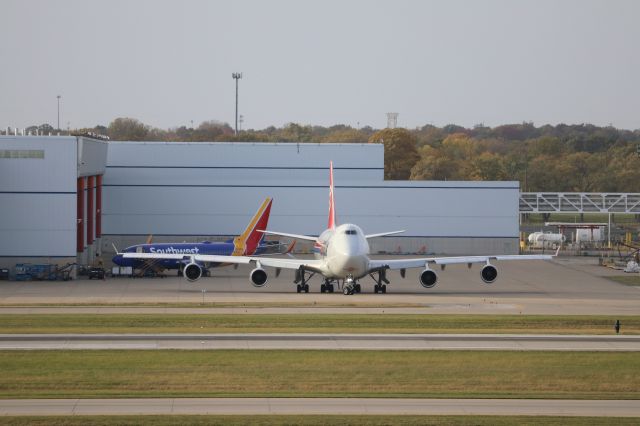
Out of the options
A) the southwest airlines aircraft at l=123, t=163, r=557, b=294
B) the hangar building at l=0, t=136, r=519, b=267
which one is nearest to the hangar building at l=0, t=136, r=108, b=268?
the southwest airlines aircraft at l=123, t=163, r=557, b=294

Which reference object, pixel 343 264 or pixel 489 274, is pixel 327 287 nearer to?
pixel 343 264

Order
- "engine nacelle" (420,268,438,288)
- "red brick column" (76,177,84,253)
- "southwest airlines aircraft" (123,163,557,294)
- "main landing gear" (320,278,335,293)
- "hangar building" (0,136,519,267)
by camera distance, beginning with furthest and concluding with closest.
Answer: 1. "hangar building" (0,136,519,267)
2. "red brick column" (76,177,84,253)
3. "main landing gear" (320,278,335,293)
4. "engine nacelle" (420,268,438,288)
5. "southwest airlines aircraft" (123,163,557,294)

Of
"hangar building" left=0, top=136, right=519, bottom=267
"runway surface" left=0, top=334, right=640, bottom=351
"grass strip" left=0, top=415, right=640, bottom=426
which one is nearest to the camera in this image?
"grass strip" left=0, top=415, right=640, bottom=426

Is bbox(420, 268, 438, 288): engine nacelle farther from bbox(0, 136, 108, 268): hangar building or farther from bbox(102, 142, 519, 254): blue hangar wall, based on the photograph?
bbox(102, 142, 519, 254): blue hangar wall

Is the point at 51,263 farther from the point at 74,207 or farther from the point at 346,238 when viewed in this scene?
the point at 346,238

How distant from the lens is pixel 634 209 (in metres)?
118

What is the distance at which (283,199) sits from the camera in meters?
110

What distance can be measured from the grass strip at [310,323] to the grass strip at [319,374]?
7.55m

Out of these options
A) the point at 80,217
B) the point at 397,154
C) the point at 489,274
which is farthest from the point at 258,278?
the point at 397,154

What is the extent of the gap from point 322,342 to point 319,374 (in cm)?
804

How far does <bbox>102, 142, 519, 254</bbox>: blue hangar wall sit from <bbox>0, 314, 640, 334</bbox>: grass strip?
169 ft

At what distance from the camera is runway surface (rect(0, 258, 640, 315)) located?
6334 centimetres

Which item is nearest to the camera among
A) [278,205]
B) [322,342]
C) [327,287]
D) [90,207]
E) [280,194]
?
[322,342]

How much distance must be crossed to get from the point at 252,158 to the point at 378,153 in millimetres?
13517
